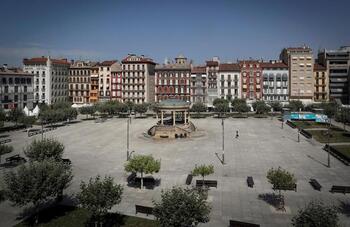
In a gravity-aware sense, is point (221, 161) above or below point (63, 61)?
below

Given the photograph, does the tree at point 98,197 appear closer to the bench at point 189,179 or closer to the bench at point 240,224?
the bench at point 240,224

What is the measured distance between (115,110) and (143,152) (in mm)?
58143

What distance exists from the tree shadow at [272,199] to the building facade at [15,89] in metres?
100

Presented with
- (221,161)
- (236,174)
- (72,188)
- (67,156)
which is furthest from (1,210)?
(221,161)

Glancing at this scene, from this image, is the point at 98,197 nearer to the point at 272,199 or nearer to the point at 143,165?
the point at 143,165

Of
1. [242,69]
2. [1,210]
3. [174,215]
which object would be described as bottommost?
[1,210]

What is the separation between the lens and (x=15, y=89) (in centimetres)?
11631

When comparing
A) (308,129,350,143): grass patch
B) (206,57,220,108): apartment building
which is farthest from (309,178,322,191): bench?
(206,57,220,108): apartment building

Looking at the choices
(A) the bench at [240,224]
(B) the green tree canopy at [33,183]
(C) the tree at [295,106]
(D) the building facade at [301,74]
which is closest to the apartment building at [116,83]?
(C) the tree at [295,106]

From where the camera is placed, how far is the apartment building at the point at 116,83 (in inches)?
5551

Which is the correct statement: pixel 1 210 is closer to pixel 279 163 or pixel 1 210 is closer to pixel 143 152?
pixel 143 152

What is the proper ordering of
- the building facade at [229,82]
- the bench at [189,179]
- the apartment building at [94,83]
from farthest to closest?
the apartment building at [94,83], the building facade at [229,82], the bench at [189,179]

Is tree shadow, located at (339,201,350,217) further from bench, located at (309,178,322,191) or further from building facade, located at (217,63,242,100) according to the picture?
building facade, located at (217,63,242,100)

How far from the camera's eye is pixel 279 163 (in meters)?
45.9
